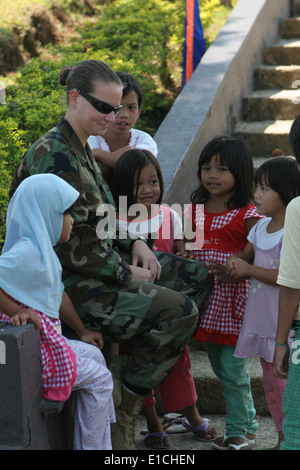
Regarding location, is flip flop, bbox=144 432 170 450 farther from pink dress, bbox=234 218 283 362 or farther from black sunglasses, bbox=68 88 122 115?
black sunglasses, bbox=68 88 122 115

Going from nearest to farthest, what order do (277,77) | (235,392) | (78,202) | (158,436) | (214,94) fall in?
(78,202), (235,392), (158,436), (214,94), (277,77)

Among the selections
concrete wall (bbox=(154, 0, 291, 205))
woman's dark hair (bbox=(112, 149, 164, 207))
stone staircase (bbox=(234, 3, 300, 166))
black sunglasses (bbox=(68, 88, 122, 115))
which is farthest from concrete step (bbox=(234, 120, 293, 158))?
black sunglasses (bbox=(68, 88, 122, 115))

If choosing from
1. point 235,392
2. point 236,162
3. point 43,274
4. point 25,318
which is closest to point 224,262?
point 236,162

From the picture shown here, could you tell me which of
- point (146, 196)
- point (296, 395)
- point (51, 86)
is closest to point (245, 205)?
point (146, 196)

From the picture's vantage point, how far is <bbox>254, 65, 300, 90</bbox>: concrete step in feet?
23.8

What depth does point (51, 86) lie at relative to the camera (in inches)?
238

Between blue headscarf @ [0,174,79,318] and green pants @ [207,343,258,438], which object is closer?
blue headscarf @ [0,174,79,318]

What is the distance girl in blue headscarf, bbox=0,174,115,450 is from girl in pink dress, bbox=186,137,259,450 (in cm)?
109

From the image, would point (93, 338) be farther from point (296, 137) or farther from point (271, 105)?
point (271, 105)

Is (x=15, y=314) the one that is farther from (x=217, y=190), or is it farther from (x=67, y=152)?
(x=217, y=190)

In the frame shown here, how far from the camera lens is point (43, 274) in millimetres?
3111

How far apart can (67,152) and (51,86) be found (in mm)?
2570

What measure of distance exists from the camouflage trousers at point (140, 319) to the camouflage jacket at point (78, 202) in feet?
0.24

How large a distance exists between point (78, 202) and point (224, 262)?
3.42 feet
